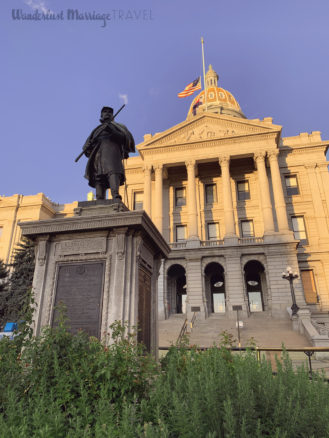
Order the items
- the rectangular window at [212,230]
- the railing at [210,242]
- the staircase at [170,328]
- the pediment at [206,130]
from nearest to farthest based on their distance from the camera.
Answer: the staircase at [170,328], the railing at [210,242], the pediment at [206,130], the rectangular window at [212,230]

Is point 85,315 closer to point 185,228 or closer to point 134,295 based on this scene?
point 134,295

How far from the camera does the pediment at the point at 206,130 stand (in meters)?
36.8

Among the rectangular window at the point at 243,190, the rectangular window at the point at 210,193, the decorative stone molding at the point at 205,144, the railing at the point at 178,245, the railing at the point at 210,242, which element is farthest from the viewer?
the rectangular window at the point at 210,193

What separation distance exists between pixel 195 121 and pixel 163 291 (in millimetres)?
20123

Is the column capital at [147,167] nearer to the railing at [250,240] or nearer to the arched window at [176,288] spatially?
the arched window at [176,288]

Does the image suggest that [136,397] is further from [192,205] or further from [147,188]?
[147,188]

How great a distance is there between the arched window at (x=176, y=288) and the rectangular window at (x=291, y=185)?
15329 millimetres

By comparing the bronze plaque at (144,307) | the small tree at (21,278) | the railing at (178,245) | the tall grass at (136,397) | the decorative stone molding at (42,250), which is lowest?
the tall grass at (136,397)

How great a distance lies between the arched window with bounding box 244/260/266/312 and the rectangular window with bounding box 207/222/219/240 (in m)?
4.95

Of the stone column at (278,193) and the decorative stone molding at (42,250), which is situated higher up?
the stone column at (278,193)

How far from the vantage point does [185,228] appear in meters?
38.0

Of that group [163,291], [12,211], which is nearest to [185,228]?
[163,291]

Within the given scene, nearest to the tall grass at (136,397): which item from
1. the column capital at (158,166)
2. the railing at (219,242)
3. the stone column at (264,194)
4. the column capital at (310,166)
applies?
the railing at (219,242)

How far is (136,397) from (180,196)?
3674 cm
